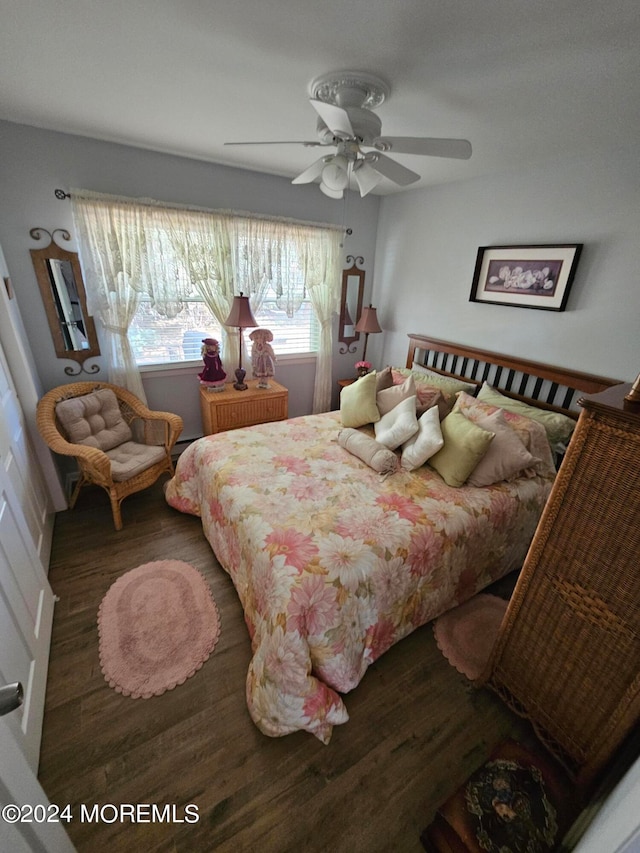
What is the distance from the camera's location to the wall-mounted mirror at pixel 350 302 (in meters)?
3.79

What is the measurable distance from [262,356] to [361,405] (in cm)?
126

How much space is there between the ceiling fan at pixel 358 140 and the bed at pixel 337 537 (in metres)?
1.45

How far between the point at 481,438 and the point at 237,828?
6.39ft

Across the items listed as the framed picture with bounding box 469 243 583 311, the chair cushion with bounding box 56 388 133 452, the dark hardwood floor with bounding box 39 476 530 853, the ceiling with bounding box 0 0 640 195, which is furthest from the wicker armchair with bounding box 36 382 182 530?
the framed picture with bounding box 469 243 583 311

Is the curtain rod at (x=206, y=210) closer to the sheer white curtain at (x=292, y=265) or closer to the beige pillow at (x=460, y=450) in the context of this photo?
the sheer white curtain at (x=292, y=265)

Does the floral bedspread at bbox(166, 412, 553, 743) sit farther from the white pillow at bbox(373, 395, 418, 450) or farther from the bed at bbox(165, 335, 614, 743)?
the white pillow at bbox(373, 395, 418, 450)

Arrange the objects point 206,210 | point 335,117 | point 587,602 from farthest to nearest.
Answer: point 206,210 → point 335,117 → point 587,602

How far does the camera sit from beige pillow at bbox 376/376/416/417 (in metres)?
2.55

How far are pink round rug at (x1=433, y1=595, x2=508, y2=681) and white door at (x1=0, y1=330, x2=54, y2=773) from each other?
5.69 ft

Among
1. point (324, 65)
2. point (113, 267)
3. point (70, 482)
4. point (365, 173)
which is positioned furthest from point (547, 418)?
point (70, 482)

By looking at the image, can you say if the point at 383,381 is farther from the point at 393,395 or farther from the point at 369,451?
the point at 369,451

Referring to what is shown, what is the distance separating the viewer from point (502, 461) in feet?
6.63

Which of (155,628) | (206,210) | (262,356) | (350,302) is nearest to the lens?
(155,628)

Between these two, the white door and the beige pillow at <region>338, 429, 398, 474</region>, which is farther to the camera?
the beige pillow at <region>338, 429, 398, 474</region>
